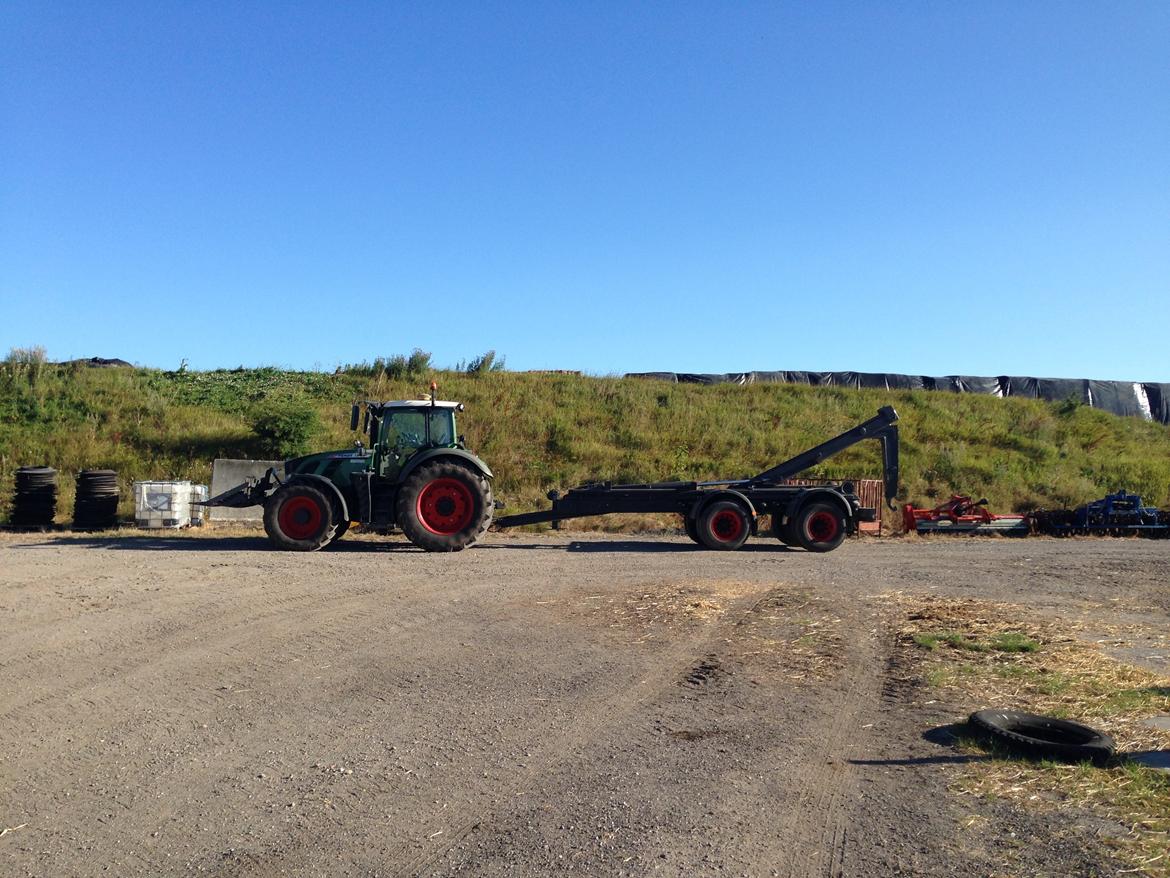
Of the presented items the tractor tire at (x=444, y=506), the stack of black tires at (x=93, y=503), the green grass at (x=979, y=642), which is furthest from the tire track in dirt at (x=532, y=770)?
the stack of black tires at (x=93, y=503)

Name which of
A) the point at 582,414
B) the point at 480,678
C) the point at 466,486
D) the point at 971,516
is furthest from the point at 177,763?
the point at 582,414

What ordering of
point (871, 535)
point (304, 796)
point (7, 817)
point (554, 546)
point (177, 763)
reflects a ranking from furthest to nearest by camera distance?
point (871, 535)
point (554, 546)
point (177, 763)
point (304, 796)
point (7, 817)

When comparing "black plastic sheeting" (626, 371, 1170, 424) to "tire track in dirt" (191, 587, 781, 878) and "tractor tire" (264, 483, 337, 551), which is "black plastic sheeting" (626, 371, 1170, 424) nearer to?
"tractor tire" (264, 483, 337, 551)

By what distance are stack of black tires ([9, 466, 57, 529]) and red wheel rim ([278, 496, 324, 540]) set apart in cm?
667

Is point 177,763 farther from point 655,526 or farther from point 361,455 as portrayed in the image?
point 655,526

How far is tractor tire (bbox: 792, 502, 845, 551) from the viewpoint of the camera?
1614 centimetres

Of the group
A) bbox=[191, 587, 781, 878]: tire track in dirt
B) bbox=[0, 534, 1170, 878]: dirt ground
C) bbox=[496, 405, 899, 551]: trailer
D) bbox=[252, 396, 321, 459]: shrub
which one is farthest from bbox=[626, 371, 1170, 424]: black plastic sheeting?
bbox=[191, 587, 781, 878]: tire track in dirt

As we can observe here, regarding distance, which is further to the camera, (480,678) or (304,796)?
(480,678)

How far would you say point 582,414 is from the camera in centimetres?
2811

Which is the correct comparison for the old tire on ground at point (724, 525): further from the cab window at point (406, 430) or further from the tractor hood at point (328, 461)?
the tractor hood at point (328, 461)

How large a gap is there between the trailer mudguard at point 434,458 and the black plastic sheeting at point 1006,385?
18.7m

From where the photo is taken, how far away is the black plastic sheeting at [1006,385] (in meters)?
33.6

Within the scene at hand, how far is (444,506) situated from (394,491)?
2.79 ft

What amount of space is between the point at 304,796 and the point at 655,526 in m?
16.1
